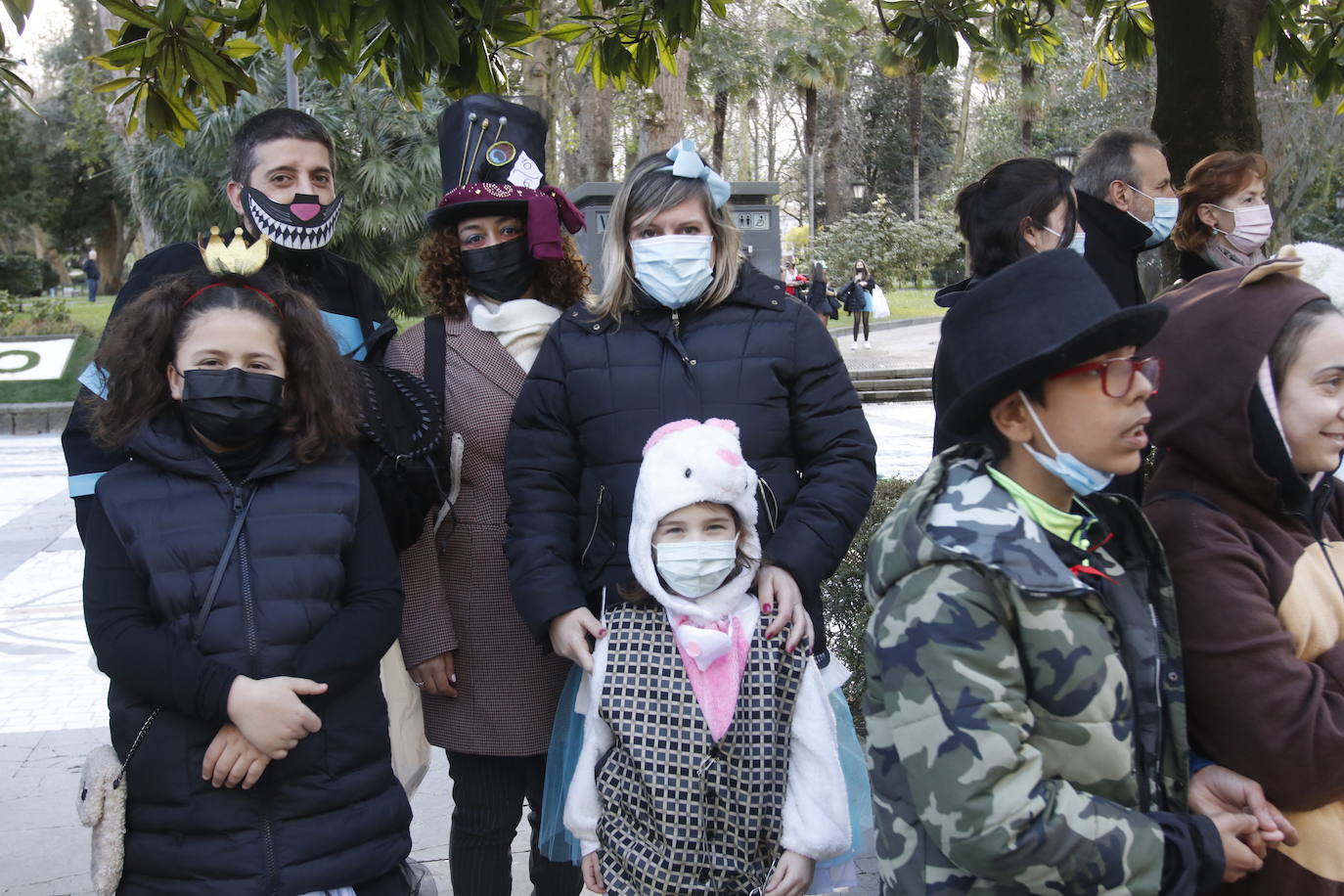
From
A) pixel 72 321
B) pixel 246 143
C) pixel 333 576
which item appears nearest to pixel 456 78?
pixel 246 143

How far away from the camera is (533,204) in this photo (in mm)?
3113

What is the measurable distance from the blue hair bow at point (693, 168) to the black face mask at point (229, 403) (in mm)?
1066

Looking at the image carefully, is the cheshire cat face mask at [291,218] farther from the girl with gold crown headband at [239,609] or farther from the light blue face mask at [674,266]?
the light blue face mask at [674,266]

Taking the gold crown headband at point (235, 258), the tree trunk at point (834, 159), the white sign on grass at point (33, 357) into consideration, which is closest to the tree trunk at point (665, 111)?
the white sign on grass at point (33, 357)

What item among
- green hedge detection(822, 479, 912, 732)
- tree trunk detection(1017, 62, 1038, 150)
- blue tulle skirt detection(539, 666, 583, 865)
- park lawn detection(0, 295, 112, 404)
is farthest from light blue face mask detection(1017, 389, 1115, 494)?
tree trunk detection(1017, 62, 1038, 150)

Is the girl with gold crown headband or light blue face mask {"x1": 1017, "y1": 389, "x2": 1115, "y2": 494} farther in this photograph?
the girl with gold crown headband

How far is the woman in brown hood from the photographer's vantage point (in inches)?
74.6

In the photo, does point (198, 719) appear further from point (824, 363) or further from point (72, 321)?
point (72, 321)

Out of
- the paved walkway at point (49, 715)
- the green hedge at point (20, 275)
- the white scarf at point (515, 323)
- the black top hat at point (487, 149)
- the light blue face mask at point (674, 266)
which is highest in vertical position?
the green hedge at point (20, 275)

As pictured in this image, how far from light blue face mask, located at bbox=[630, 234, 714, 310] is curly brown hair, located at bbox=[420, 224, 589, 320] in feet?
1.54

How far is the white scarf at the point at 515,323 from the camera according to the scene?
10.3 ft

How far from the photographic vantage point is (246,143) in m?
3.14

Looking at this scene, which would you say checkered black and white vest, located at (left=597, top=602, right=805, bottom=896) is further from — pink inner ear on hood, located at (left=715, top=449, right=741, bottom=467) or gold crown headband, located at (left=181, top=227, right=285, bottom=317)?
gold crown headband, located at (left=181, top=227, right=285, bottom=317)

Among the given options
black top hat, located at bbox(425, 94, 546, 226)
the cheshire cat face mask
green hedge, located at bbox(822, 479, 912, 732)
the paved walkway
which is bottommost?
the paved walkway
